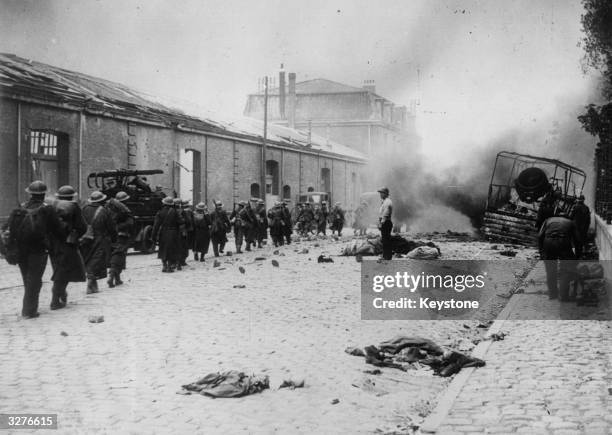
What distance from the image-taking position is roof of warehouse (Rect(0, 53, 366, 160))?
63.1 ft

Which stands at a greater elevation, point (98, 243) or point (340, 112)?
point (340, 112)

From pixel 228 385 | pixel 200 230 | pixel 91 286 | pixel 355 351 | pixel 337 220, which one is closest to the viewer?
pixel 228 385

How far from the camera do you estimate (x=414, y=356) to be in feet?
21.8

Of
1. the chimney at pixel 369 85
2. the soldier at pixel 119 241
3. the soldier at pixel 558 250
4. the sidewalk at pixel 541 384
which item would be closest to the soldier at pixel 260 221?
the soldier at pixel 119 241

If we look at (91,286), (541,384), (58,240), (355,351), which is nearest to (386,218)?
(91,286)

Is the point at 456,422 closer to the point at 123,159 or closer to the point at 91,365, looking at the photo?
the point at 91,365

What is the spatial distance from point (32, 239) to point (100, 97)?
16.4m

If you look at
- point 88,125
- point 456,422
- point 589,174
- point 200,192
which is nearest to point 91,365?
point 456,422

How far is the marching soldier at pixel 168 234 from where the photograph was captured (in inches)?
551

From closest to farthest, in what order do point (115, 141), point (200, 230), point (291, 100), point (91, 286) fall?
point (91, 286) → point (200, 230) → point (115, 141) → point (291, 100)

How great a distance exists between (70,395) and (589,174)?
3230cm

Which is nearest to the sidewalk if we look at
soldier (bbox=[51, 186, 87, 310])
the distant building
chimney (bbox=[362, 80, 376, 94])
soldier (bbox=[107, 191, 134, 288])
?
soldier (bbox=[51, 186, 87, 310])

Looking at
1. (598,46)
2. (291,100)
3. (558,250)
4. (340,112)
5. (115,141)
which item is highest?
(291,100)

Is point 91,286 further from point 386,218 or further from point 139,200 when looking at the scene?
point 139,200
